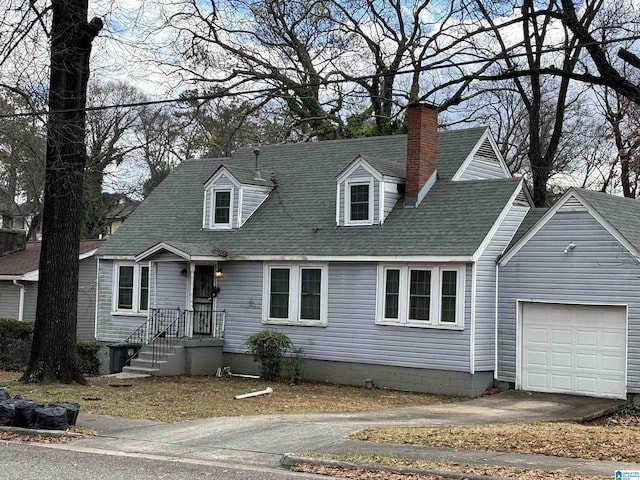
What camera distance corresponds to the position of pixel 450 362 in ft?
67.1

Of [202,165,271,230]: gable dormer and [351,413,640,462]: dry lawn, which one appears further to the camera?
[202,165,271,230]: gable dormer

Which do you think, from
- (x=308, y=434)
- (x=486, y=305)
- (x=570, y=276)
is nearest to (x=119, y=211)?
(x=486, y=305)

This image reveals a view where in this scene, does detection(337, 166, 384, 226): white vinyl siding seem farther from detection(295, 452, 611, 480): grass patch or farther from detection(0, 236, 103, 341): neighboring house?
detection(0, 236, 103, 341): neighboring house

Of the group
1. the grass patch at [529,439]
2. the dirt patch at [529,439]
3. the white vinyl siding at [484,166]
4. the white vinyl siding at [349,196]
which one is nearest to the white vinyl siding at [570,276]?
the white vinyl siding at [349,196]

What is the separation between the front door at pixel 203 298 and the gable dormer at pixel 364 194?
459 centimetres

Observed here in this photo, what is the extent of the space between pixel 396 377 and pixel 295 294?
390 cm

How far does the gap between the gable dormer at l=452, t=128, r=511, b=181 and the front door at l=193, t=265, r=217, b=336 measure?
7.97 metres

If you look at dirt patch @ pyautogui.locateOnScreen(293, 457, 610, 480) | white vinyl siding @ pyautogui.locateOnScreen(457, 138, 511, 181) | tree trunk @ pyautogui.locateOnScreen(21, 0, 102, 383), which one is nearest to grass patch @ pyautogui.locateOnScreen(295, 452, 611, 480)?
dirt patch @ pyautogui.locateOnScreen(293, 457, 610, 480)

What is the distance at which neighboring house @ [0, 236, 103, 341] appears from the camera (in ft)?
110

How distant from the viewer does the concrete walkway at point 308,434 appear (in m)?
11.3

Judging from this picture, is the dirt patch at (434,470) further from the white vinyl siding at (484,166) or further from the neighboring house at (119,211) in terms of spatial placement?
the neighboring house at (119,211)

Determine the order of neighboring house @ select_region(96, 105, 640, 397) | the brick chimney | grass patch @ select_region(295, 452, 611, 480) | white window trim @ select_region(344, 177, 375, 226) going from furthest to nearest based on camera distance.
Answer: white window trim @ select_region(344, 177, 375, 226) → the brick chimney → neighboring house @ select_region(96, 105, 640, 397) → grass patch @ select_region(295, 452, 611, 480)

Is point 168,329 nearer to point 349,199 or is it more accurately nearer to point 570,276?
point 349,199

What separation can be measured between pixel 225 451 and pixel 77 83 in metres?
11.7
